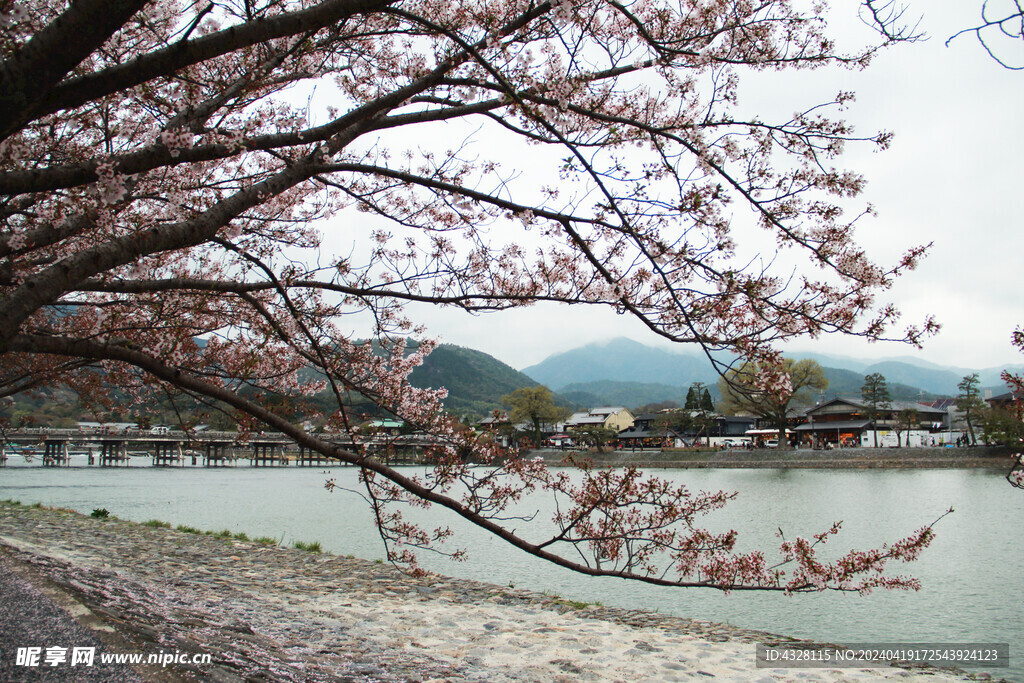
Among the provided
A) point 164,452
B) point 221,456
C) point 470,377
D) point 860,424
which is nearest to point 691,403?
point 860,424

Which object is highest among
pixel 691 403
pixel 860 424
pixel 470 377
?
pixel 470 377

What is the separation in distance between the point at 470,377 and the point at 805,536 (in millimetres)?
92423

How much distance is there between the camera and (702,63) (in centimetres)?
413

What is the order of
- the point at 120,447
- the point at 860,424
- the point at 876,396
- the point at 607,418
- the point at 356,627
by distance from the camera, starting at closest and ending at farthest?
the point at 356,627, the point at 876,396, the point at 860,424, the point at 120,447, the point at 607,418

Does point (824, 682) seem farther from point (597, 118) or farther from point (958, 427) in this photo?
point (958, 427)

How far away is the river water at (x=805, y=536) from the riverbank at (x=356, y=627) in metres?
1.77

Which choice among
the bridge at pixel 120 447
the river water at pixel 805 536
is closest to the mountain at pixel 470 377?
the bridge at pixel 120 447

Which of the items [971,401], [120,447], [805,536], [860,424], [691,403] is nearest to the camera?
[805,536]

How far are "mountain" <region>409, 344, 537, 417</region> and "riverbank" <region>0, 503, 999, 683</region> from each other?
6930 cm

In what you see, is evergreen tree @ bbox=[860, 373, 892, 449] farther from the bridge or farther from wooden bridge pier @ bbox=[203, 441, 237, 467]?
wooden bridge pier @ bbox=[203, 441, 237, 467]

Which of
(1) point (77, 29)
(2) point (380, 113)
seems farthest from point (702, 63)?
(1) point (77, 29)

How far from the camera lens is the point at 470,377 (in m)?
107

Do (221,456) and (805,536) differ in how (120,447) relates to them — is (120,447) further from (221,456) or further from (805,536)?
(805,536)

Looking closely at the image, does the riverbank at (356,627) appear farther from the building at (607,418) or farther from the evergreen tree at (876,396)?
the building at (607,418)
